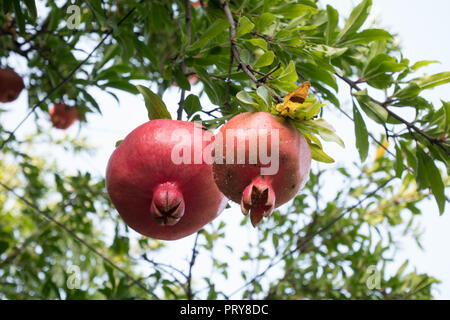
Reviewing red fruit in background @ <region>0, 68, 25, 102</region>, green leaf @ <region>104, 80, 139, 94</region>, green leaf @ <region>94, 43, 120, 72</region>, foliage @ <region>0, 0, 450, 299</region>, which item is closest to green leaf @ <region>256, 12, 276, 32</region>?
foliage @ <region>0, 0, 450, 299</region>

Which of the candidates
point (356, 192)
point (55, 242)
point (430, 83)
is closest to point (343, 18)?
point (430, 83)

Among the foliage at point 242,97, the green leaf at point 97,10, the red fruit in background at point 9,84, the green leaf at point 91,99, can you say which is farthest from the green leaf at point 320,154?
the red fruit in background at point 9,84

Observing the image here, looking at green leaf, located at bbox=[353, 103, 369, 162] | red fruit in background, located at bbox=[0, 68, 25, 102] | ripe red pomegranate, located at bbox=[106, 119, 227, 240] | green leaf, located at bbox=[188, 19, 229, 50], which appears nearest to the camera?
ripe red pomegranate, located at bbox=[106, 119, 227, 240]

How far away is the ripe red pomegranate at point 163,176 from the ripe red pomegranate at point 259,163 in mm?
91

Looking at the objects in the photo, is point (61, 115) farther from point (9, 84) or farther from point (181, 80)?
point (181, 80)

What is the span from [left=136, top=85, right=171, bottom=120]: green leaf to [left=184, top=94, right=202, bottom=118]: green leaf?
7cm

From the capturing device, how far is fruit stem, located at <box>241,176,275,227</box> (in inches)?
25.8

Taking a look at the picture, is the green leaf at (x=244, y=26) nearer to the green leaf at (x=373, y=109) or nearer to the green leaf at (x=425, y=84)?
the green leaf at (x=373, y=109)

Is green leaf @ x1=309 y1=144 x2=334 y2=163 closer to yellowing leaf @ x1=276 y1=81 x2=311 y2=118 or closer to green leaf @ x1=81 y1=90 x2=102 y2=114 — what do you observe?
yellowing leaf @ x1=276 y1=81 x2=311 y2=118

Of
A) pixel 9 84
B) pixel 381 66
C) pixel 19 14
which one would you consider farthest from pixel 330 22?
pixel 9 84

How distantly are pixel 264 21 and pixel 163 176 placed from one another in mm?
497

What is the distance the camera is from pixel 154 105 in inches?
36.8

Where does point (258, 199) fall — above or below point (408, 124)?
below
